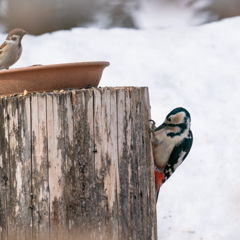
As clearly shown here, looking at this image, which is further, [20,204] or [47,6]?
[47,6]

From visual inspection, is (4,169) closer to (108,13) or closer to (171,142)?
(171,142)

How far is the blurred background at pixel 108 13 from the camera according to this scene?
6094 mm

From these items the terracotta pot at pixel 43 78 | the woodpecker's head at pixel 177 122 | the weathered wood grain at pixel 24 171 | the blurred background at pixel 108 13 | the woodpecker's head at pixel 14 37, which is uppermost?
the blurred background at pixel 108 13

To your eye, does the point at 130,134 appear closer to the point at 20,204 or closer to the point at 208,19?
A: the point at 20,204

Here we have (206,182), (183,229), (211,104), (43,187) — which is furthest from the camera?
(211,104)

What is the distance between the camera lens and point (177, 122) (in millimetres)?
2648

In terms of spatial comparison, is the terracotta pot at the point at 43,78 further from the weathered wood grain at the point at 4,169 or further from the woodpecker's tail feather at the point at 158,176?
the woodpecker's tail feather at the point at 158,176

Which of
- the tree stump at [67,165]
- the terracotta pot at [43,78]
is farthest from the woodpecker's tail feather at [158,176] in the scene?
the terracotta pot at [43,78]

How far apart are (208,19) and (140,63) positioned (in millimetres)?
2042

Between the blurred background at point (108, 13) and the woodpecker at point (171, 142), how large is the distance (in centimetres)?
424

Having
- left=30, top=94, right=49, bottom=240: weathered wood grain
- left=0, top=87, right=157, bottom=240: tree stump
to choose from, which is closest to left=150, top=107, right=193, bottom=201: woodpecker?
left=0, top=87, right=157, bottom=240: tree stump

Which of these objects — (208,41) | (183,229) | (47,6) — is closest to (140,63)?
(208,41)

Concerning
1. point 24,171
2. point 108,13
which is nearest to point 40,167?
point 24,171

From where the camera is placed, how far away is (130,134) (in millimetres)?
1823
